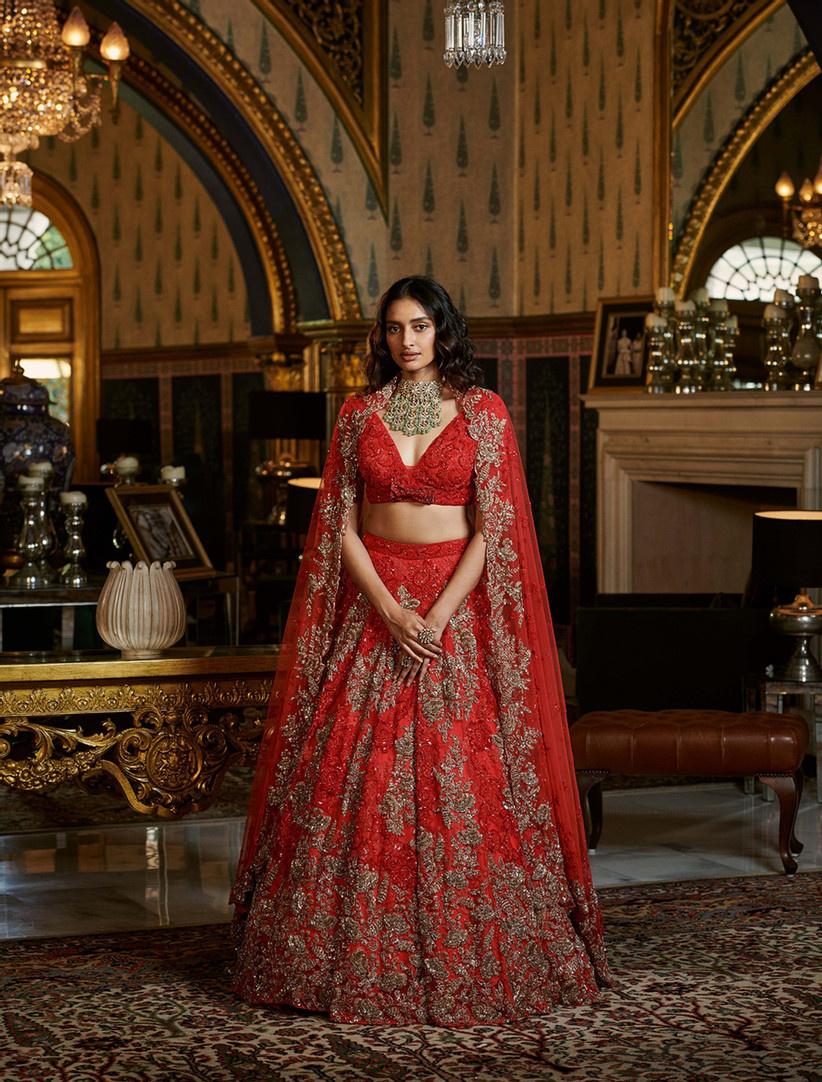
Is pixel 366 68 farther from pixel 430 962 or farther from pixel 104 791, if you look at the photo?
pixel 430 962

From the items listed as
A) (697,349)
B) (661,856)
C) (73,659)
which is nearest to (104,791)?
(73,659)

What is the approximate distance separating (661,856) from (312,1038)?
2152mm

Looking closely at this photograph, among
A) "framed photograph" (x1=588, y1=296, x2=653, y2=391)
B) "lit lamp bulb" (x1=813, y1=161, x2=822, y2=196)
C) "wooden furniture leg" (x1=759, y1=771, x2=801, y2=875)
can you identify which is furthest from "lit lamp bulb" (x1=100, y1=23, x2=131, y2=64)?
"wooden furniture leg" (x1=759, y1=771, x2=801, y2=875)

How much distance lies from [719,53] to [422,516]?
5.61 meters

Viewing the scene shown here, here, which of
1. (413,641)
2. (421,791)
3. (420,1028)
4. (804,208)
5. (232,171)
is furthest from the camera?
(232,171)

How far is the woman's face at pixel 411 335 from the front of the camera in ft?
13.7

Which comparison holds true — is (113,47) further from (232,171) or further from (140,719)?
(140,719)

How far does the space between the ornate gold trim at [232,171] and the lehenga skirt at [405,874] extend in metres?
7.09

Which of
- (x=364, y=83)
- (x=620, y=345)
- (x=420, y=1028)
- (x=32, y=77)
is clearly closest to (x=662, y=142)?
(x=620, y=345)

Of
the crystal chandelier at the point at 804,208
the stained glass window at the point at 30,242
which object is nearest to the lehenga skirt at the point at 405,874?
the crystal chandelier at the point at 804,208

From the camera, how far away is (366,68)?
10242 mm

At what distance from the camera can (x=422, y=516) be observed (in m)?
4.24

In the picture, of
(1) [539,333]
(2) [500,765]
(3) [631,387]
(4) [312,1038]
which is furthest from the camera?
(1) [539,333]

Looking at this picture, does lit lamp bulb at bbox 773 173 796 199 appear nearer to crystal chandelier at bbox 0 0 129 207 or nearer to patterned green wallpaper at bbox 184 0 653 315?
patterned green wallpaper at bbox 184 0 653 315
